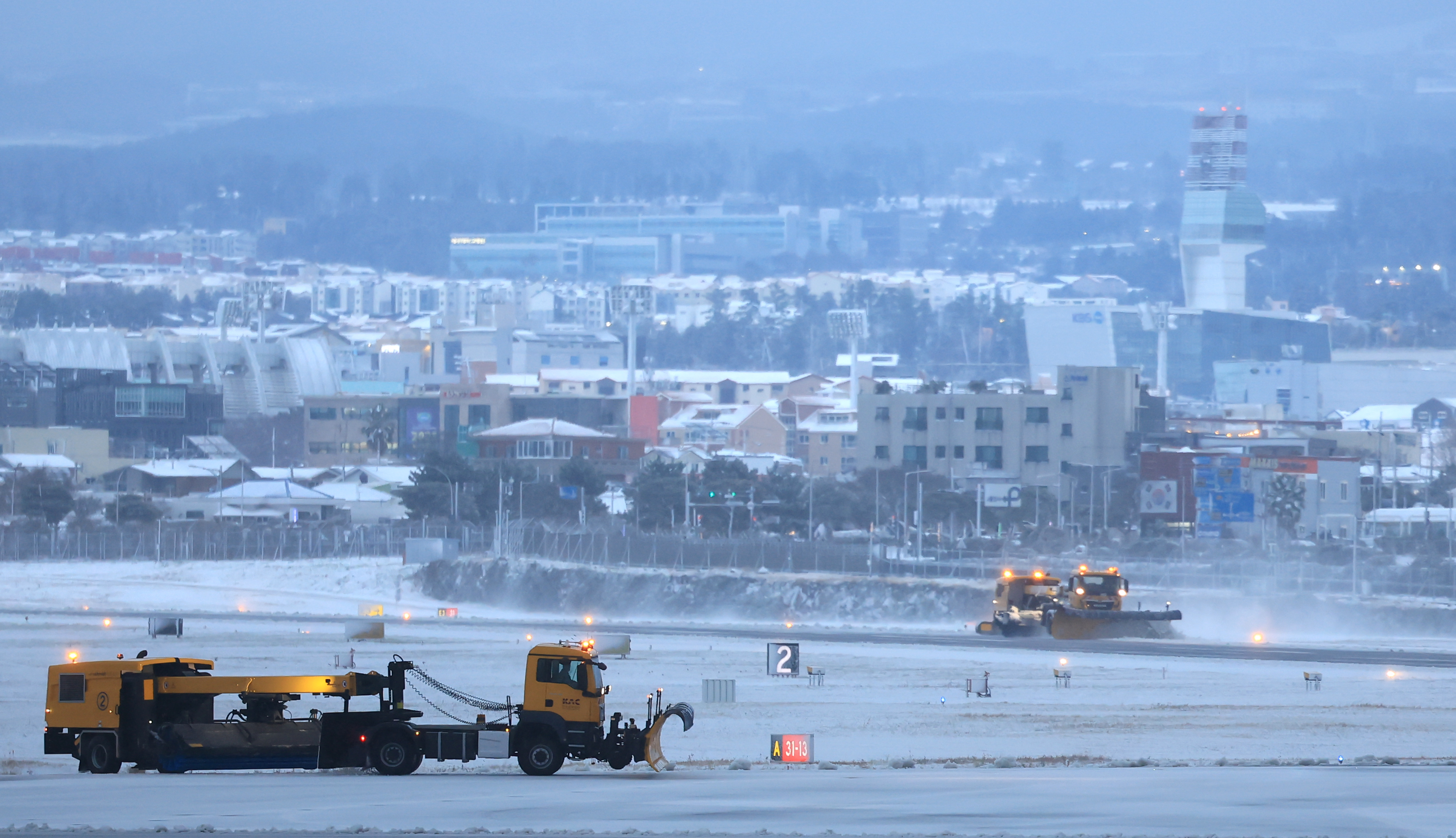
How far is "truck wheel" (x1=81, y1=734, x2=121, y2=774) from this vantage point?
83.3 feet

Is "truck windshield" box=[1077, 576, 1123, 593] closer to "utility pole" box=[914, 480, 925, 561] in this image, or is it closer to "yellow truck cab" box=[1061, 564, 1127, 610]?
"yellow truck cab" box=[1061, 564, 1127, 610]

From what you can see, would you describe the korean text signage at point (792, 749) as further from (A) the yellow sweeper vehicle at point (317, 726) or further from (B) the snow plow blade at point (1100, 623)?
(B) the snow plow blade at point (1100, 623)

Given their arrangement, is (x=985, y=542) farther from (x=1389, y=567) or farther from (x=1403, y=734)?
(x=1403, y=734)

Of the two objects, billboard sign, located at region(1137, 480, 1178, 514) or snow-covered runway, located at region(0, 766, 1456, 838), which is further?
billboard sign, located at region(1137, 480, 1178, 514)

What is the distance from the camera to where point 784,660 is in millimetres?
43250

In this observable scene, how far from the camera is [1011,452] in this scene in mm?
120438

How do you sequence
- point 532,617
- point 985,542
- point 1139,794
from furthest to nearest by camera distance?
point 985,542
point 532,617
point 1139,794

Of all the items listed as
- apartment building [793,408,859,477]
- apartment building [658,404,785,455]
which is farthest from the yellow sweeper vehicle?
apartment building [658,404,785,455]

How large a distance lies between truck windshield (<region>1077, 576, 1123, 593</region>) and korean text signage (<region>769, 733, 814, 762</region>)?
81.1 ft

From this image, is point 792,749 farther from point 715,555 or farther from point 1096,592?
point 715,555

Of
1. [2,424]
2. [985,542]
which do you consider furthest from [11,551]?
[2,424]

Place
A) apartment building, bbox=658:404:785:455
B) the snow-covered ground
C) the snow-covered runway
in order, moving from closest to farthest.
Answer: the snow-covered runway < the snow-covered ground < apartment building, bbox=658:404:785:455

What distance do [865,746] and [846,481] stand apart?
95.5 m

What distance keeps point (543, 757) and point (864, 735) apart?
8070 mm
